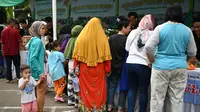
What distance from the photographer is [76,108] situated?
5.35 m

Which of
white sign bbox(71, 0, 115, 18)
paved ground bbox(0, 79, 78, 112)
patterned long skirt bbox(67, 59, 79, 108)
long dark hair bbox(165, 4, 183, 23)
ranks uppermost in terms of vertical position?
white sign bbox(71, 0, 115, 18)

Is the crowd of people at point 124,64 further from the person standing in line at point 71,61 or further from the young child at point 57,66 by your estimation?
the young child at point 57,66

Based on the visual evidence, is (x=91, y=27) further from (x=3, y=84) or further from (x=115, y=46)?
(x=3, y=84)

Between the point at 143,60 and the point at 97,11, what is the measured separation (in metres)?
5.26

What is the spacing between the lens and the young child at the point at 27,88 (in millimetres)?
3980

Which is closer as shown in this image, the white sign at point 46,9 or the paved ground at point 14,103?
the paved ground at point 14,103

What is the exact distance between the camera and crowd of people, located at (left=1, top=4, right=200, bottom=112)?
346cm

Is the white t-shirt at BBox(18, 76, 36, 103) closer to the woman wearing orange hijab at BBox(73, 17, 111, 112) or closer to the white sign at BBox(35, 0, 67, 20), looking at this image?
the woman wearing orange hijab at BBox(73, 17, 111, 112)

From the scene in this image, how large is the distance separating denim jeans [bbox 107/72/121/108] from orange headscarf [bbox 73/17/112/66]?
0.55 metres

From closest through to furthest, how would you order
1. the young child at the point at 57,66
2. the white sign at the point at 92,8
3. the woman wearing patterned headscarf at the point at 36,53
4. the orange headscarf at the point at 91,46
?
the woman wearing patterned headscarf at the point at 36,53, the orange headscarf at the point at 91,46, the young child at the point at 57,66, the white sign at the point at 92,8

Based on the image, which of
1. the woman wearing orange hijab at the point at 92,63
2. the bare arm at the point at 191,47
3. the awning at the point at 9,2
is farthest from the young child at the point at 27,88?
the awning at the point at 9,2

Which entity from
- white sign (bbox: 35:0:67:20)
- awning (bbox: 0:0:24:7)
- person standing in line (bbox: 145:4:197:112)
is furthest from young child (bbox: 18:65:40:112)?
white sign (bbox: 35:0:67:20)

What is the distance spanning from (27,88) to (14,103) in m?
1.92

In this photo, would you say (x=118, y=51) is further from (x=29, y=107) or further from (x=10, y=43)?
(x=10, y=43)
